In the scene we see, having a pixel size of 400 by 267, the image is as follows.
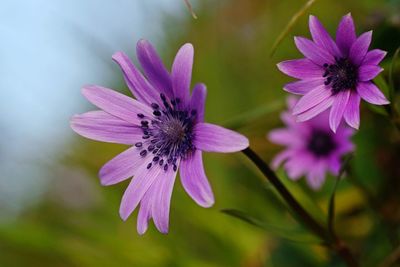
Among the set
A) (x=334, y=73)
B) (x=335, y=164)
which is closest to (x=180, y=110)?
(x=334, y=73)

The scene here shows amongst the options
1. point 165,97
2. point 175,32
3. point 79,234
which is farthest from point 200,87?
point 175,32

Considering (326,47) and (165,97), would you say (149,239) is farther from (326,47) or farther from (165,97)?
(326,47)

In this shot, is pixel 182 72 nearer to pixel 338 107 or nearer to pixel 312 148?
pixel 338 107

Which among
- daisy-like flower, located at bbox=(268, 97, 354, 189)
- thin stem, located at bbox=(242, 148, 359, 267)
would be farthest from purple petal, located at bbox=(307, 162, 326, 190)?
thin stem, located at bbox=(242, 148, 359, 267)

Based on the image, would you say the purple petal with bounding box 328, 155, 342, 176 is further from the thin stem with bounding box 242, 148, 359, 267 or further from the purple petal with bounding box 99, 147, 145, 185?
the purple petal with bounding box 99, 147, 145, 185

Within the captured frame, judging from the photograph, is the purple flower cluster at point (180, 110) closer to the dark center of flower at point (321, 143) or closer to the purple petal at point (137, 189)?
the purple petal at point (137, 189)
